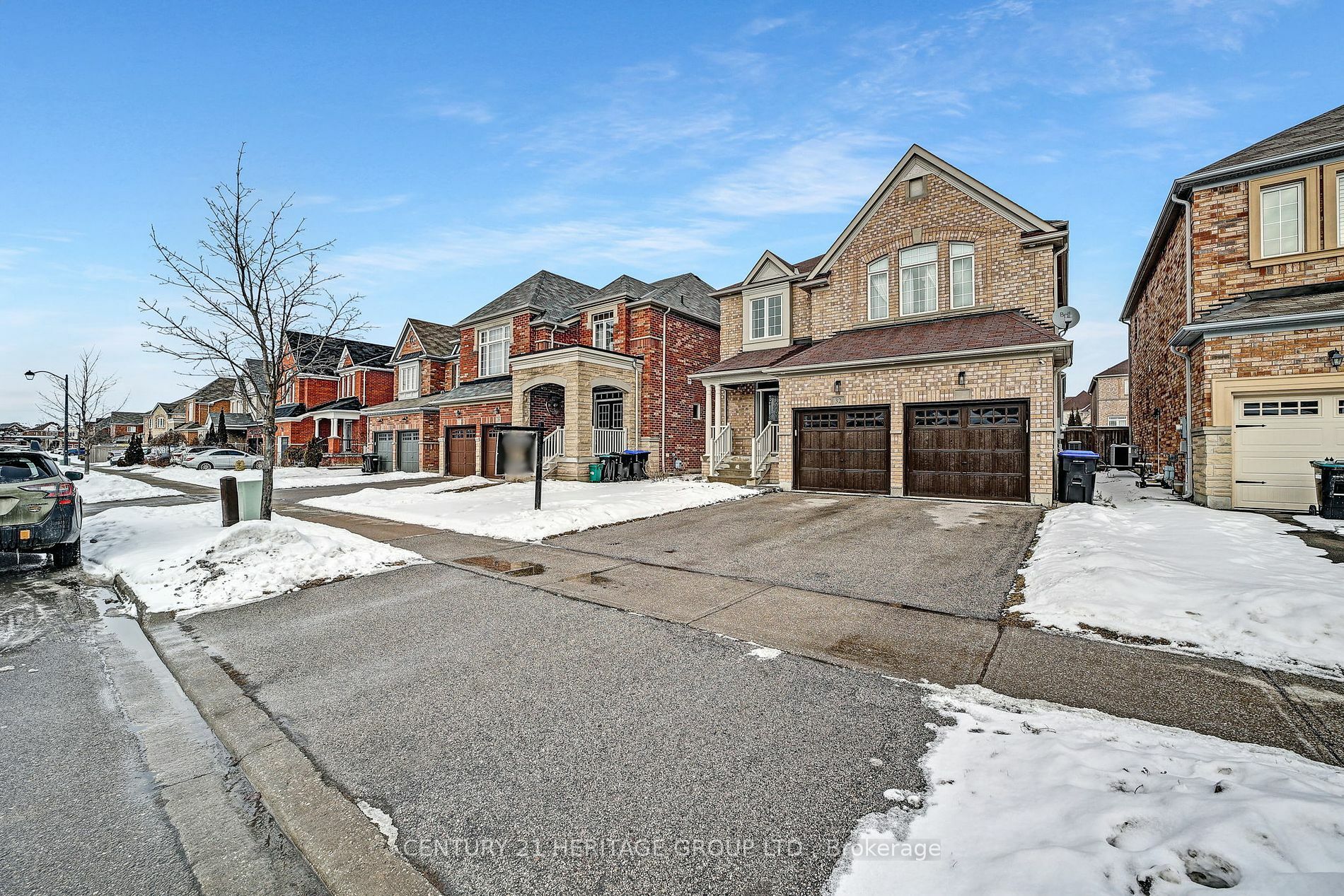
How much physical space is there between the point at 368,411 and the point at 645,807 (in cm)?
3258

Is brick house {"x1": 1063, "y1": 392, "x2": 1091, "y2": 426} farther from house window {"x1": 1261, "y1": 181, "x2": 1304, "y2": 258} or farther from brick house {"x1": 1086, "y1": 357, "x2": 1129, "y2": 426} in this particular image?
house window {"x1": 1261, "y1": 181, "x2": 1304, "y2": 258}

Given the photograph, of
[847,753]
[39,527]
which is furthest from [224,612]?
[847,753]

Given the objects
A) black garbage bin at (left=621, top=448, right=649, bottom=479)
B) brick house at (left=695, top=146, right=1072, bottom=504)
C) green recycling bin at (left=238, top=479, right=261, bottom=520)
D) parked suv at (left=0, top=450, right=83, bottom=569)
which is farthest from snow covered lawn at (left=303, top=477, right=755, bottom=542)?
parked suv at (left=0, top=450, right=83, bottom=569)

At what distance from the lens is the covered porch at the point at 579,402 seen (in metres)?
19.5

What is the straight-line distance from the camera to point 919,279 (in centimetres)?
1614

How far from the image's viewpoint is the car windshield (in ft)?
24.8

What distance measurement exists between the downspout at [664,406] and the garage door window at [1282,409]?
51.2 feet

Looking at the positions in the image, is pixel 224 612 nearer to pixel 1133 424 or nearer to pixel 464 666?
pixel 464 666

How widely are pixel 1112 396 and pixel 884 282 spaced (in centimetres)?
4102

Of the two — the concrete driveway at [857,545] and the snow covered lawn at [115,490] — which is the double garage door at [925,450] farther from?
the snow covered lawn at [115,490]

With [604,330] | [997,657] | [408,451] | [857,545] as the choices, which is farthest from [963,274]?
[408,451]

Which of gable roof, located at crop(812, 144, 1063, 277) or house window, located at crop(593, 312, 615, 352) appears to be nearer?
gable roof, located at crop(812, 144, 1063, 277)

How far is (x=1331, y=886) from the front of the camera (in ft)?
5.91

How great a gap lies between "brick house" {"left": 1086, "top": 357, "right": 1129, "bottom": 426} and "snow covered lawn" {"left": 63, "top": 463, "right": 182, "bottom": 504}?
56.4 meters
